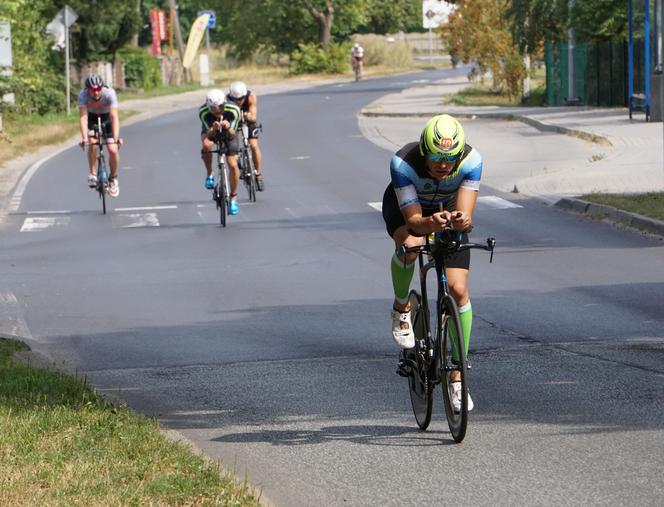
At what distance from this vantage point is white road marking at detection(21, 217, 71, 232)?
20.2 metres

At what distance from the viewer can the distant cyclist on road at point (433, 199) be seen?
7.43m

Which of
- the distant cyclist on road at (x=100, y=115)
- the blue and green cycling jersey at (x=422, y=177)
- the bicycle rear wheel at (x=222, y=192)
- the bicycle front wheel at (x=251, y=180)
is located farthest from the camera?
the bicycle front wheel at (x=251, y=180)

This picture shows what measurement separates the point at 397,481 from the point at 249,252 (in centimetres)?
1016

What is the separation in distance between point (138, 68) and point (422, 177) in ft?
192

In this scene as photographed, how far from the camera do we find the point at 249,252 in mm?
16828

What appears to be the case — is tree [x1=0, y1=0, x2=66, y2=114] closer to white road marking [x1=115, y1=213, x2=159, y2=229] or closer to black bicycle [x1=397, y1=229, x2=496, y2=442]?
white road marking [x1=115, y1=213, x2=159, y2=229]

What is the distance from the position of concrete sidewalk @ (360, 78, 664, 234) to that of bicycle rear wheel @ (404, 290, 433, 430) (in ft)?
30.9

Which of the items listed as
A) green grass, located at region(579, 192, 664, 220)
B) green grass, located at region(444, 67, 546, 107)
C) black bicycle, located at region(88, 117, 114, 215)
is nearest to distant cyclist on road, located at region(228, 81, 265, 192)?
black bicycle, located at region(88, 117, 114, 215)

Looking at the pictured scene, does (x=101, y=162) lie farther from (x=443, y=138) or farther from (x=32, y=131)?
(x=32, y=131)

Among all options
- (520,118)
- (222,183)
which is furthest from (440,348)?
(520,118)

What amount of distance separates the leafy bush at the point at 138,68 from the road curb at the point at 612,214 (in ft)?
150

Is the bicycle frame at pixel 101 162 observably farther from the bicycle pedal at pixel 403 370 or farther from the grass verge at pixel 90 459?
the bicycle pedal at pixel 403 370

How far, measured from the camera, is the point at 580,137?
32281 millimetres

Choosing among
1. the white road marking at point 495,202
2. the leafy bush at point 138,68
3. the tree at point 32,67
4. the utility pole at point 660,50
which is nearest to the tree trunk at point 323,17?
the leafy bush at point 138,68
